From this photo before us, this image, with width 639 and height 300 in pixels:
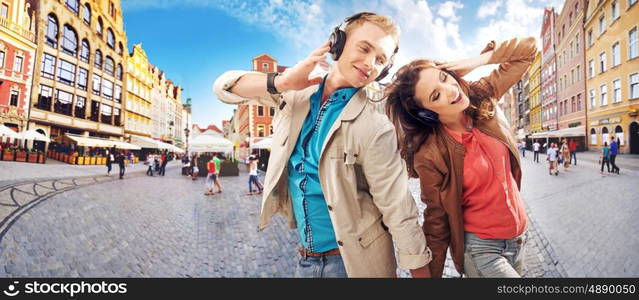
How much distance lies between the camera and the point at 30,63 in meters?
1.25

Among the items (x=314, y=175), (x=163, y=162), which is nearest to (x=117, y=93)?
(x=163, y=162)

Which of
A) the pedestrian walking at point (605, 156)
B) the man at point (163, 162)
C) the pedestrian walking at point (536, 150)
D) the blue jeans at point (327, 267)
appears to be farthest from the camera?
the man at point (163, 162)

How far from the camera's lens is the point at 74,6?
1.41m

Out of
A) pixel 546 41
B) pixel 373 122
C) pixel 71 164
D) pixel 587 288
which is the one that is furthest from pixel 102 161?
pixel 546 41

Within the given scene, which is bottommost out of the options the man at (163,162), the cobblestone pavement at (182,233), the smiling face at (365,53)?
the cobblestone pavement at (182,233)

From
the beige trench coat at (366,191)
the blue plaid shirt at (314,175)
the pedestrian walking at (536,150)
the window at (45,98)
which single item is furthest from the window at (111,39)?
the pedestrian walking at (536,150)

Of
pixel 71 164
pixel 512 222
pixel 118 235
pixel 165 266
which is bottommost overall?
pixel 165 266

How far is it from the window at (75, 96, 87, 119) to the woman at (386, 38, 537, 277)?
1.83 m

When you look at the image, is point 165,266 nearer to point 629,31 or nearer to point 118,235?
point 118,235

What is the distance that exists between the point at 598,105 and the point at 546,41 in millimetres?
490

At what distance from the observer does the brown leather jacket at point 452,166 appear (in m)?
0.90

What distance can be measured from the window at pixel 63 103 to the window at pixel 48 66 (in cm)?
10

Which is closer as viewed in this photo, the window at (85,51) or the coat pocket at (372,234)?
the coat pocket at (372,234)

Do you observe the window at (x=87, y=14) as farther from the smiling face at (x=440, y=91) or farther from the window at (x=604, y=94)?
the window at (x=604, y=94)
